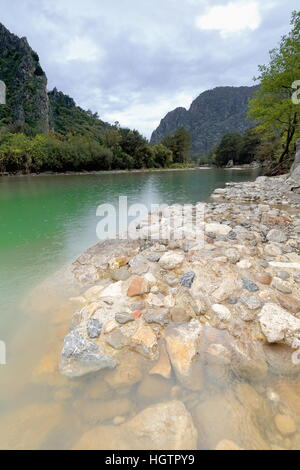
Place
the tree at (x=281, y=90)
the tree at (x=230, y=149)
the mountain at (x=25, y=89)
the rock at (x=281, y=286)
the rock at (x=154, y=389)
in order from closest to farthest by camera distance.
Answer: the rock at (x=154, y=389) → the rock at (x=281, y=286) → the tree at (x=281, y=90) → the mountain at (x=25, y=89) → the tree at (x=230, y=149)

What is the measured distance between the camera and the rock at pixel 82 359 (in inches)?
61.4

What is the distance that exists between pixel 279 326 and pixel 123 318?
4.61 feet

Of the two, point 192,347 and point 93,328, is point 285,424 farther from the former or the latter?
point 93,328

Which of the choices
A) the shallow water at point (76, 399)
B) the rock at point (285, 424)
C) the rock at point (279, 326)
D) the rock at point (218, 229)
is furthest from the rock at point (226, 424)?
the rock at point (218, 229)

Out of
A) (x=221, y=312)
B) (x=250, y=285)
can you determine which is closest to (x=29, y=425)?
(x=221, y=312)

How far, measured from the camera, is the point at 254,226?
4172 millimetres

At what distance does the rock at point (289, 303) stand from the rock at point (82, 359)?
67.3 inches

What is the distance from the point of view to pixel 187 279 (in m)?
2.48

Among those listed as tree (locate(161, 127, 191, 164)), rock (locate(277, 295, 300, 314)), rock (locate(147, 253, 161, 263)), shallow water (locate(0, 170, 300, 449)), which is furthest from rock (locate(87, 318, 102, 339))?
tree (locate(161, 127, 191, 164))

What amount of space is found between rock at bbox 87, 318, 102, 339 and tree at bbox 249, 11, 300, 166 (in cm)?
1505

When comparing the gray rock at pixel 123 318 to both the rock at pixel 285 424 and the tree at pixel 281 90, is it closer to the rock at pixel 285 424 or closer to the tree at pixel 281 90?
the rock at pixel 285 424
